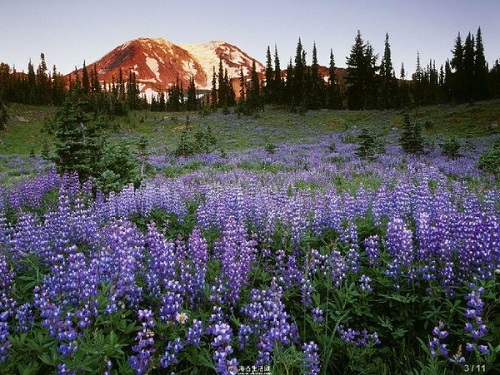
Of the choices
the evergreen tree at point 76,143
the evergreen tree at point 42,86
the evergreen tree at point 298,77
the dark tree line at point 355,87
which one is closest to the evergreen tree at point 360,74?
the dark tree line at point 355,87

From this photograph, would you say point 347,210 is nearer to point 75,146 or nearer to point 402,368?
point 402,368

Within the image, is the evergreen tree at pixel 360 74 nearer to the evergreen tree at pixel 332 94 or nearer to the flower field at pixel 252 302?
the evergreen tree at pixel 332 94

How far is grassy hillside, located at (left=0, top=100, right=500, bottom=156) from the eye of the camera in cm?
3491

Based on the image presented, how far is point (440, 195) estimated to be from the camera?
20.5ft

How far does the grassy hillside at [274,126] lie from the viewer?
34906mm

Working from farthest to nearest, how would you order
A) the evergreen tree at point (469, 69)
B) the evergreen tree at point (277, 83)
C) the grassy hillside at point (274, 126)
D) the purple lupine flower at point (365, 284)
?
the evergreen tree at point (277, 83)
the evergreen tree at point (469, 69)
the grassy hillside at point (274, 126)
the purple lupine flower at point (365, 284)

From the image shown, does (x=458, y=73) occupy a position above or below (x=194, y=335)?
above

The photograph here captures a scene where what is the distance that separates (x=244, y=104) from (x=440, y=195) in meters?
59.0

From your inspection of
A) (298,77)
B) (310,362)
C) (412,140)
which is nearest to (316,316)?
(310,362)

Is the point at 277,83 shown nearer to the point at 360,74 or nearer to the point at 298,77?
the point at 298,77

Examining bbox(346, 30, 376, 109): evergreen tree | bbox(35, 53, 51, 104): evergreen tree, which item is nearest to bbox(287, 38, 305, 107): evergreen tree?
bbox(346, 30, 376, 109): evergreen tree

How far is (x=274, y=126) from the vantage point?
4753 centimetres

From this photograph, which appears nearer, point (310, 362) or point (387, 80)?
point (310, 362)

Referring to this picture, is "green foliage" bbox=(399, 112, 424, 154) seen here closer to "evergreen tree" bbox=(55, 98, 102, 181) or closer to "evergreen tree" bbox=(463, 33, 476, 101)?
"evergreen tree" bbox=(55, 98, 102, 181)
